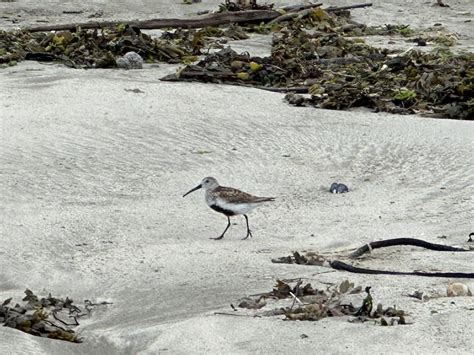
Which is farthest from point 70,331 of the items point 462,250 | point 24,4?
point 24,4

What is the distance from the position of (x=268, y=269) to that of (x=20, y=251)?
4.58ft

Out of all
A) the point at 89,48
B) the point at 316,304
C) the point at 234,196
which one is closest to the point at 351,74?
the point at 89,48

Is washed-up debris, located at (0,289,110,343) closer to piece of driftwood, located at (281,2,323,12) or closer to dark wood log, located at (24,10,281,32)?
dark wood log, located at (24,10,281,32)

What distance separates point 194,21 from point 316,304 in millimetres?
9045

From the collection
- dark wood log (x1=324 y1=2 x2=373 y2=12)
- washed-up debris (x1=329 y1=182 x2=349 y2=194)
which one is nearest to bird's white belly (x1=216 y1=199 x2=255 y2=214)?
washed-up debris (x1=329 y1=182 x2=349 y2=194)

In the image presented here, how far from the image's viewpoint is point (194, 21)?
14109 mm

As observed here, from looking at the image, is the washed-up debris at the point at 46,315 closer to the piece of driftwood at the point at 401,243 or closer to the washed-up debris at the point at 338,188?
the piece of driftwood at the point at 401,243

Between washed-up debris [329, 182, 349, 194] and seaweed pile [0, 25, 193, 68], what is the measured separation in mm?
3685

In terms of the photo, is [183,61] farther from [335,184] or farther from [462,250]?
[462,250]

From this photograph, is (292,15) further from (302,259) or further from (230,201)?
(302,259)

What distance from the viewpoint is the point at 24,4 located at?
640 inches

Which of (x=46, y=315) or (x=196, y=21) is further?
(x=196, y=21)

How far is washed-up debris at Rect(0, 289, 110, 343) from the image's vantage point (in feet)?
18.1

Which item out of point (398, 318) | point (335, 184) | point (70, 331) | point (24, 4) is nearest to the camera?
point (398, 318)
